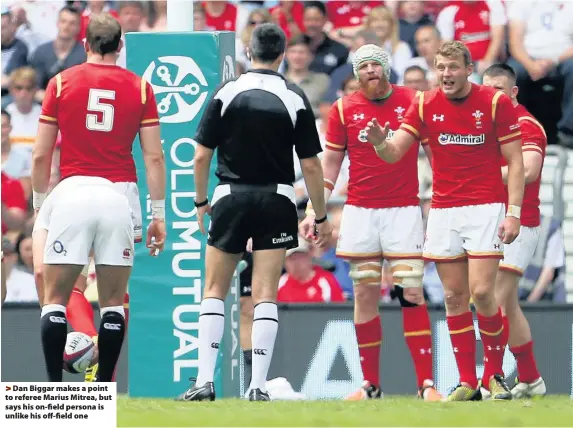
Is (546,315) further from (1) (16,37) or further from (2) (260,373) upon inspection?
(1) (16,37)

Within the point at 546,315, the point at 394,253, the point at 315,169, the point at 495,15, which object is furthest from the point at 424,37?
the point at 315,169

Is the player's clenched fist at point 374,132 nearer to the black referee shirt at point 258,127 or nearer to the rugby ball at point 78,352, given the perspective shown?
the black referee shirt at point 258,127

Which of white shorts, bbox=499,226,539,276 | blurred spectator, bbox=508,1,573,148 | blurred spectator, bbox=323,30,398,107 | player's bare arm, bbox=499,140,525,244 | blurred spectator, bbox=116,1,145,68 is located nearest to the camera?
player's bare arm, bbox=499,140,525,244

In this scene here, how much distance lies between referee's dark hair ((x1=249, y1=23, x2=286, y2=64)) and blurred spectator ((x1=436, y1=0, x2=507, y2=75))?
659cm

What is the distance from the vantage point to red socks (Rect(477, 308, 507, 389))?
410 inches

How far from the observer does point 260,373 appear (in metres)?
9.55

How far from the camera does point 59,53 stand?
1689cm

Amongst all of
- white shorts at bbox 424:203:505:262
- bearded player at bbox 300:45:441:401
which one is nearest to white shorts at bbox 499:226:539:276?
bearded player at bbox 300:45:441:401

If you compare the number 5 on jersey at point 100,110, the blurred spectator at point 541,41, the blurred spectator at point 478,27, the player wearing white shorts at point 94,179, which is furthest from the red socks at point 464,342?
the blurred spectator at point 478,27

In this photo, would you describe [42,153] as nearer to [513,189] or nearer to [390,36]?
[513,189]

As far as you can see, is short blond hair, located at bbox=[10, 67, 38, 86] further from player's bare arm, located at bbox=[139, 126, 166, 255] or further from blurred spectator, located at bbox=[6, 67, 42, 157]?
player's bare arm, located at bbox=[139, 126, 166, 255]

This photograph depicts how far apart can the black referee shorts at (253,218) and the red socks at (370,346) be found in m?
1.58

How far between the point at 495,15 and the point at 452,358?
4669 mm

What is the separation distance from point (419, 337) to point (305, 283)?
327 cm
